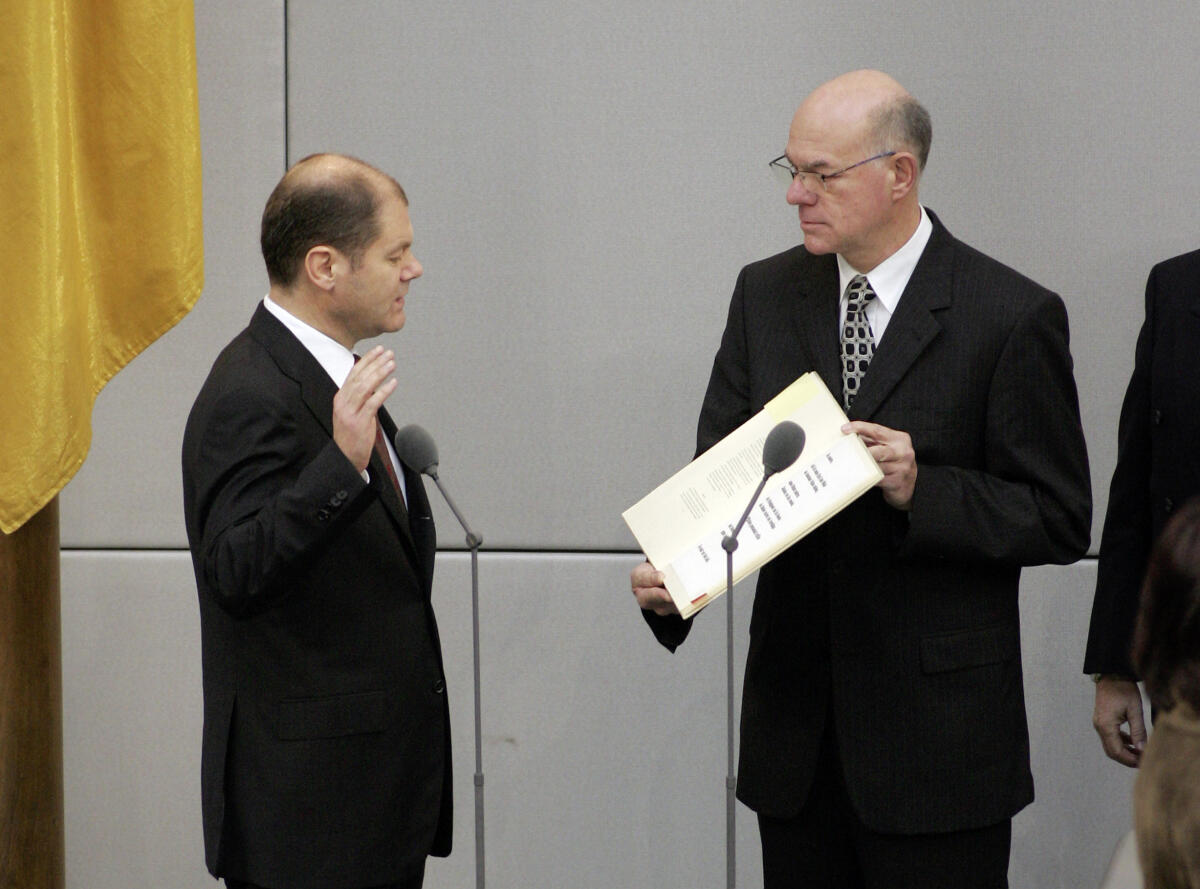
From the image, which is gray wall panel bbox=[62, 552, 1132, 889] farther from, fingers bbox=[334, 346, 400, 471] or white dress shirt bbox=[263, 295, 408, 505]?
fingers bbox=[334, 346, 400, 471]

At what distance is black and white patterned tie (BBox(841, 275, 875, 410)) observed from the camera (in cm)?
224

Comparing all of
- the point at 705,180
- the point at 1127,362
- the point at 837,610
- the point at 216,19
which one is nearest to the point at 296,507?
the point at 837,610

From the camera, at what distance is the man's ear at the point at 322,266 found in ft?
6.97

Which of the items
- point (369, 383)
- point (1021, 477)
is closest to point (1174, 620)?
point (1021, 477)

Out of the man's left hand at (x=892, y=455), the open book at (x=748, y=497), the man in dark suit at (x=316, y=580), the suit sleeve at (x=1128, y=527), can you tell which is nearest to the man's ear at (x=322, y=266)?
the man in dark suit at (x=316, y=580)

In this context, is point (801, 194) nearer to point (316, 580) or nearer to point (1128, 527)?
point (1128, 527)

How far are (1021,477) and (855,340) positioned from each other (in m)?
0.33

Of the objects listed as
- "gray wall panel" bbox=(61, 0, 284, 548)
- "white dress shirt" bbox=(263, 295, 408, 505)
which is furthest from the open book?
"gray wall panel" bbox=(61, 0, 284, 548)

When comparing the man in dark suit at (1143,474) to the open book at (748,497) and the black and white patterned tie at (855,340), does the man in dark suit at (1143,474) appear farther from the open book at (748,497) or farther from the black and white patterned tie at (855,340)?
the open book at (748,497)

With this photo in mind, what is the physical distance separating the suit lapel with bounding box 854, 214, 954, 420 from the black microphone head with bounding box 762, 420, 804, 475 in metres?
0.34

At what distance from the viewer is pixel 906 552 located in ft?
6.98

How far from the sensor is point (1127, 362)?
313cm

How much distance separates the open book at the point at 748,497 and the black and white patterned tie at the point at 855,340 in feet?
0.32

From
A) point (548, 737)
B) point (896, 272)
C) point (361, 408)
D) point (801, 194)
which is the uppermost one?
point (801, 194)
